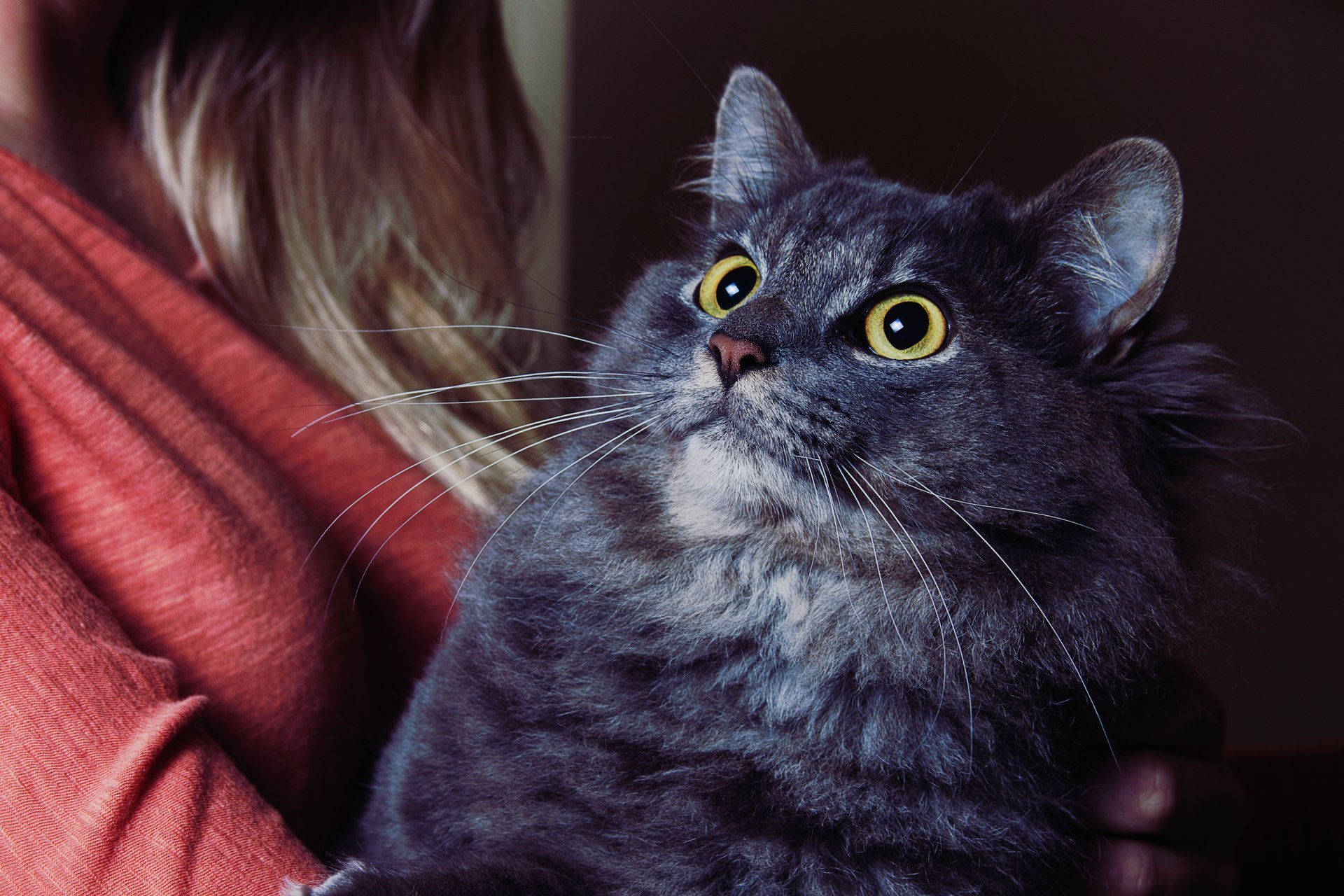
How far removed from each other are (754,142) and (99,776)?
110cm

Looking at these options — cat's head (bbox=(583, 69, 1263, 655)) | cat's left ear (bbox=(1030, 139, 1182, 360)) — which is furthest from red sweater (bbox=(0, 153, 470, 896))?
cat's left ear (bbox=(1030, 139, 1182, 360))

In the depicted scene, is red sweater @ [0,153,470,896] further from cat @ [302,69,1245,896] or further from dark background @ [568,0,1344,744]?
dark background @ [568,0,1344,744]

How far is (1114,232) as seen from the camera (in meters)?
1.02

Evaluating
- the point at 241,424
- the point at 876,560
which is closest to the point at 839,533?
the point at 876,560

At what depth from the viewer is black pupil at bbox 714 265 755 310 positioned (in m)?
1.10

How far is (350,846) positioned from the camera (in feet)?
4.04

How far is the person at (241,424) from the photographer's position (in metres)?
0.96

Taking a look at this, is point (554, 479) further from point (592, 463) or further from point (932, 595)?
point (932, 595)

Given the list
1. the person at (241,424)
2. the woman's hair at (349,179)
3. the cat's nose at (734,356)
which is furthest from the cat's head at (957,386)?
the woman's hair at (349,179)

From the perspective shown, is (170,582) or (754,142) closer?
(170,582)

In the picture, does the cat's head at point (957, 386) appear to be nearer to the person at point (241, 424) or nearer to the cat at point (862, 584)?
the cat at point (862, 584)

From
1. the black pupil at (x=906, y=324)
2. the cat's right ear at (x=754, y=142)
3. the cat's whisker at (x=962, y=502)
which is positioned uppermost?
the cat's right ear at (x=754, y=142)

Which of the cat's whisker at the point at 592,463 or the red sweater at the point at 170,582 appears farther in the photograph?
the cat's whisker at the point at 592,463

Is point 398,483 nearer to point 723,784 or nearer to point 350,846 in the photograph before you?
point 350,846
